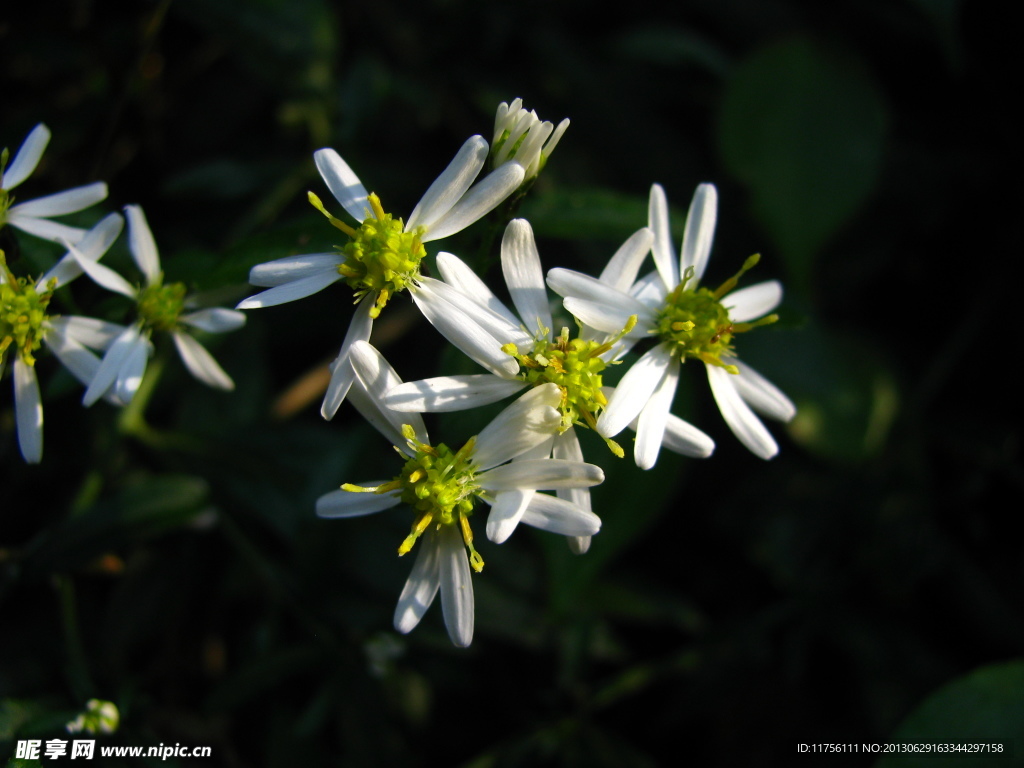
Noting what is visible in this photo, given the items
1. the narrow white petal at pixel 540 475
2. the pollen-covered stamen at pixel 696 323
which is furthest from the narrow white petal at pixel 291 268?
the pollen-covered stamen at pixel 696 323

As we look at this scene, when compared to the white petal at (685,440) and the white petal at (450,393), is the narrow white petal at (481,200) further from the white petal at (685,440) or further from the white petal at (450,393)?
the white petal at (685,440)

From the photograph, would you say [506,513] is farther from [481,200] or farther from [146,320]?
[146,320]

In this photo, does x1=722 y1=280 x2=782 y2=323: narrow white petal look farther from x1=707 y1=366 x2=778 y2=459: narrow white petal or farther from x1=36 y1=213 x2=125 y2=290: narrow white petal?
x1=36 y1=213 x2=125 y2=290: narrow white petal

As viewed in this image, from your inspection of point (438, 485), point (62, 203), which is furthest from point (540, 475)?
point (62, 203)

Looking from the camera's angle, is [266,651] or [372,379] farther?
[266,651]

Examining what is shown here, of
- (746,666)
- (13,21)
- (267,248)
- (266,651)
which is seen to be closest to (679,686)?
(746,666)

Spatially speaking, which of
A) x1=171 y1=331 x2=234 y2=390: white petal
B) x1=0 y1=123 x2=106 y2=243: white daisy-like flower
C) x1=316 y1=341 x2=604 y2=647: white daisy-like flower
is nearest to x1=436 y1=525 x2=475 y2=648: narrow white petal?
x1=316 y1=341 x2=604 y2=647: white daisy-like flower

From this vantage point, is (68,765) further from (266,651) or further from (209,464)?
(209,464)
